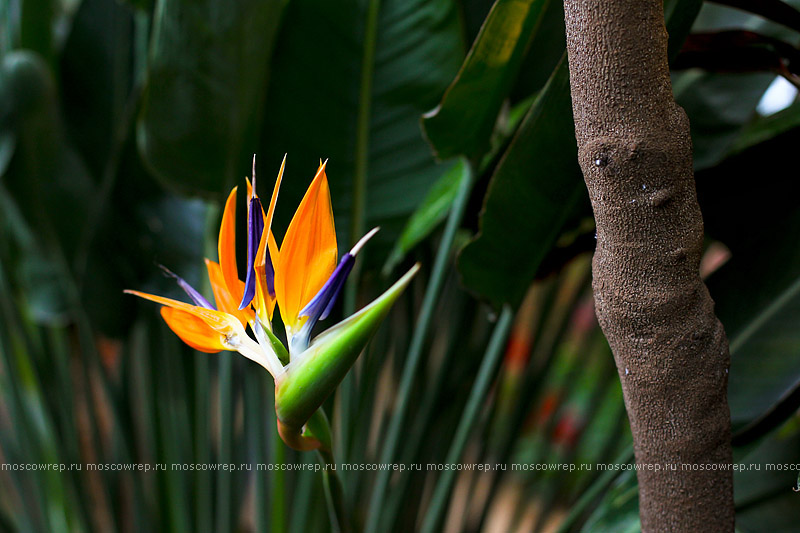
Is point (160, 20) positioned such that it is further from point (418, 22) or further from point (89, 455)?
point (89, 455)

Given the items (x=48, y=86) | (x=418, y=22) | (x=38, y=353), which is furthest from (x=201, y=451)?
(x=418, y=22)

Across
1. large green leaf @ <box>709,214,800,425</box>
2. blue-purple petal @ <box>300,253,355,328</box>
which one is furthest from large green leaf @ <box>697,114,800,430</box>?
blue-purple petal @ <box>300,253,355,328</box>

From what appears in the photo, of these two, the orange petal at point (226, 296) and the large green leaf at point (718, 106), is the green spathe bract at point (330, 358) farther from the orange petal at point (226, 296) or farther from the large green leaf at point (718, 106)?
the large green leaf at point (718, 106)

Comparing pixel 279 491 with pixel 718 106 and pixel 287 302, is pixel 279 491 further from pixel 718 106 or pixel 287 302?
pixel 718 106

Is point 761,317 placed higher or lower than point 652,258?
lower

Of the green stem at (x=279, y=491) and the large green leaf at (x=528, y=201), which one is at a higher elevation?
the large green leaf at (x=528, y=201)

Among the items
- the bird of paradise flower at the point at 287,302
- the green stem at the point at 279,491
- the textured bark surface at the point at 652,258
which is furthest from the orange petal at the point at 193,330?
the green stem at the point at 279,491

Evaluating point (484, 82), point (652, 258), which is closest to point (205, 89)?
point (484, 82)
